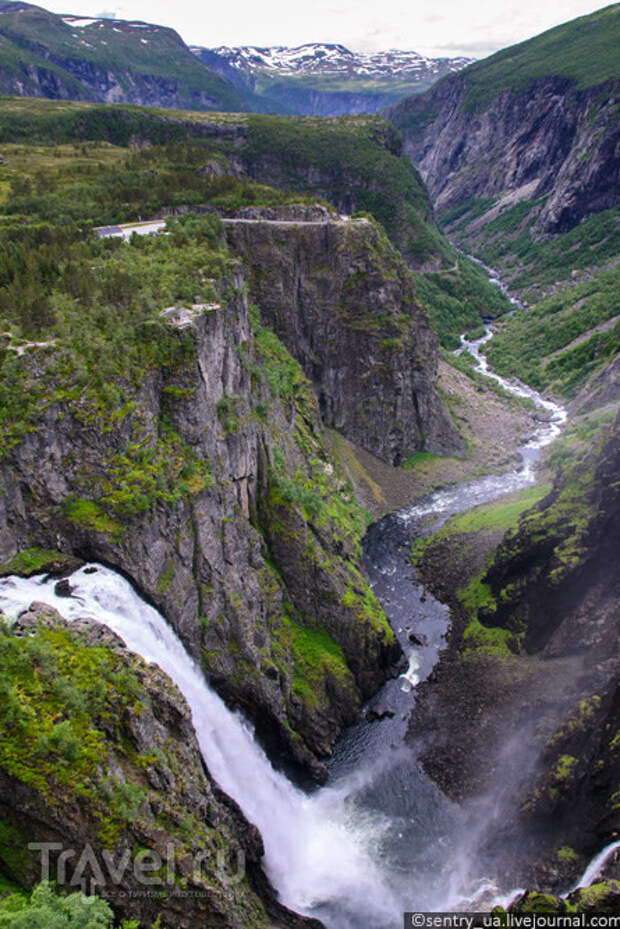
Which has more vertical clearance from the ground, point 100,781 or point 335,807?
point 100,781

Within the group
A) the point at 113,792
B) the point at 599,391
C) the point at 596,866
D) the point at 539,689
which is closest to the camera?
the point at 113,792

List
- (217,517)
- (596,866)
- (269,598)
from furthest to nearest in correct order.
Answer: (269,598), (217,517), (596,866)

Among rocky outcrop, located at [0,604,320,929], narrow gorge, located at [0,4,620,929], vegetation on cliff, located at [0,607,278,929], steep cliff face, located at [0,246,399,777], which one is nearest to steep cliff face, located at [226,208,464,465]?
narrow gorge, located at [0,4,620,929]

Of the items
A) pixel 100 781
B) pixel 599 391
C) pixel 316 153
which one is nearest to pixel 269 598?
pixel 100 781

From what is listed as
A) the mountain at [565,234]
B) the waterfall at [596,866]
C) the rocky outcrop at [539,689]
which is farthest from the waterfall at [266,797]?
the mountain at [565,234]

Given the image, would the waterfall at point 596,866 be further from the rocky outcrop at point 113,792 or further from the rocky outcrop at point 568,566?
the rocky outcrop at point 113,792

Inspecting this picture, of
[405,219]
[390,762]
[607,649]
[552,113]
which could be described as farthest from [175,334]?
[552,113]

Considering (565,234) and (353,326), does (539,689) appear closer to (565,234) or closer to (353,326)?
(353,326)
